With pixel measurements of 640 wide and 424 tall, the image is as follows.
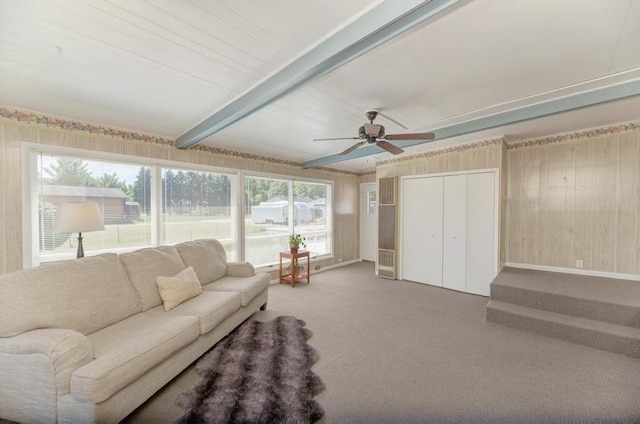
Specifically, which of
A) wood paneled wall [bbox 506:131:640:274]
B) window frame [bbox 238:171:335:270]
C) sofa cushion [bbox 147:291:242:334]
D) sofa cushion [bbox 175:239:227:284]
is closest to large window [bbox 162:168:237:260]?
window frame [bbox 238:171:335:270]

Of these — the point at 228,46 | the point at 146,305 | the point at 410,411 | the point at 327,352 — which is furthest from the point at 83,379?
the point at 228,46

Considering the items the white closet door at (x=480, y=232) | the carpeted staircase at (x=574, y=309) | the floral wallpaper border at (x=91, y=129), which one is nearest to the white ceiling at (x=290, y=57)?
the floral wallpaper border at (x=91, y=129)

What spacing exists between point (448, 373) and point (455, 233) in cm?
277

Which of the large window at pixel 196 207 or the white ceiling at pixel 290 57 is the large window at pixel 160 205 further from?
the white ceiling at pixel 290 57

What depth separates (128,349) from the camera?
5.63 ft

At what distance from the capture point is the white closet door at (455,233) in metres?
4.41

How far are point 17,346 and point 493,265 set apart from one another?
205 inches

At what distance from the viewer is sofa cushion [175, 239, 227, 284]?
3240 mm

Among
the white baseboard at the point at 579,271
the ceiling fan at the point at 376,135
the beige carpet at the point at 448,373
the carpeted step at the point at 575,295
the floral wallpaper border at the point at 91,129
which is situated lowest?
the beige carpet at the point at 448,373

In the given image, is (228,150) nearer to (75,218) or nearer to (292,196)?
(292,196)

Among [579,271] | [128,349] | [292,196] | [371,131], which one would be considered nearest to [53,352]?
[128,349]

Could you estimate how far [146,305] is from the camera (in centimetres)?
250

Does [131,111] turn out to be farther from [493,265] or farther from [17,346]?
[493,265]

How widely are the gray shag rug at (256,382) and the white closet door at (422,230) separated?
2.90m
